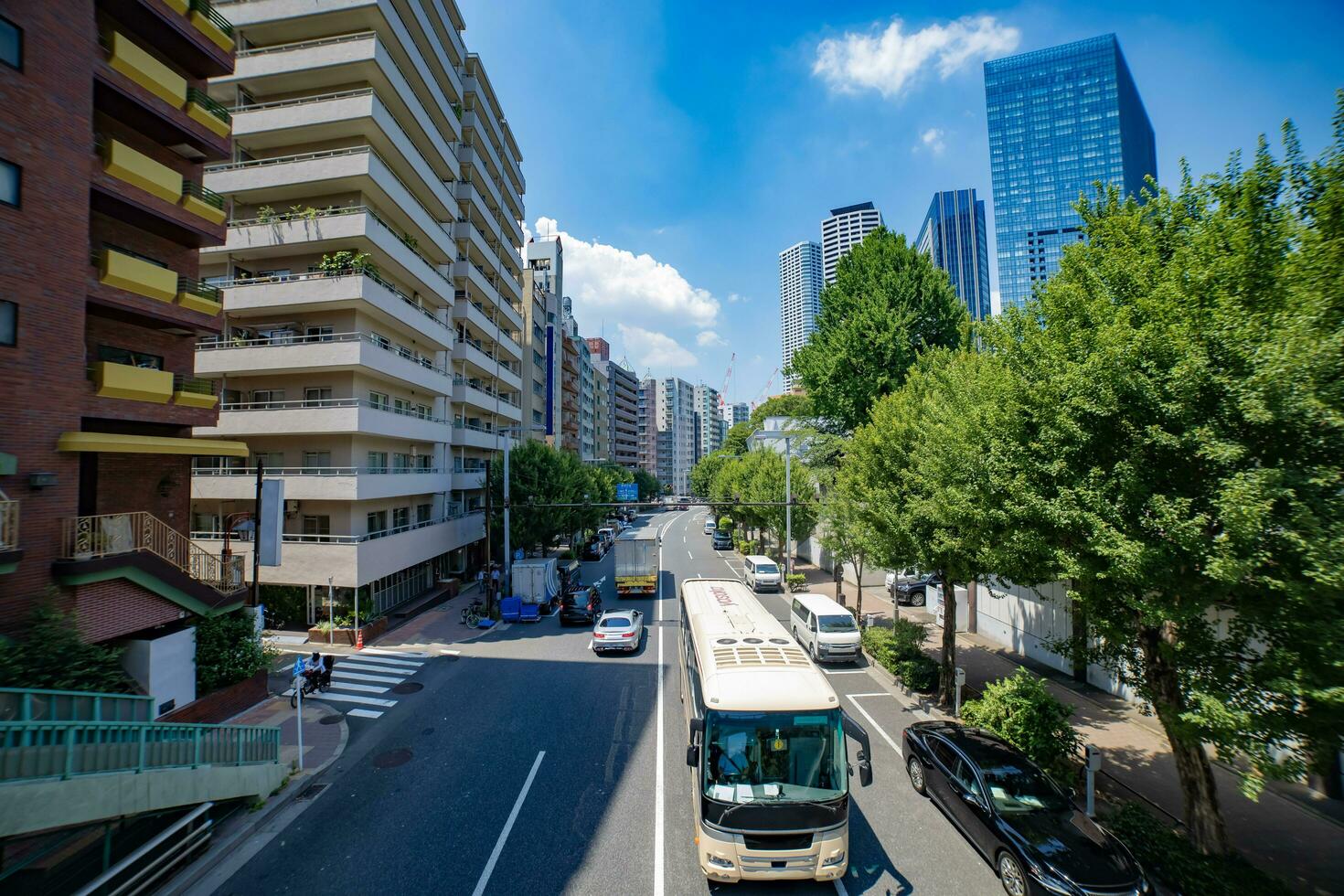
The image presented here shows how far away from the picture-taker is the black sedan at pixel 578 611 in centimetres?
2448

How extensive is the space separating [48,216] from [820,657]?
23875mm

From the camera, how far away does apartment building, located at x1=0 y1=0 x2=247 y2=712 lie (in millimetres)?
11273

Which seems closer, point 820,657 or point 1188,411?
point 1188,411

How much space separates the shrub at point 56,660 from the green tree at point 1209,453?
58.1 feet

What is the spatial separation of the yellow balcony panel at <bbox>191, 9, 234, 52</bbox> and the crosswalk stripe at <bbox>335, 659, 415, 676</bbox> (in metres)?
20.4

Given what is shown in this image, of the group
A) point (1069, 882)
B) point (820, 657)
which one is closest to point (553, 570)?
point (820, 657)

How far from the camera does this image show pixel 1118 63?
535 ft

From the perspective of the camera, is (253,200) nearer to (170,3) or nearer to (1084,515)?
(170,3)

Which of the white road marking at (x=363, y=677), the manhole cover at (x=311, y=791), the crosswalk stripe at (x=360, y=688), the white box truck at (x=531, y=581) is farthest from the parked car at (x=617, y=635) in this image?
the manhole cover at (x=311, y=791)

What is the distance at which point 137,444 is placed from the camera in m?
13.4

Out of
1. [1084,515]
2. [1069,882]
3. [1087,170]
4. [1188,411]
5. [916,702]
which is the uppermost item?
[1087,170]

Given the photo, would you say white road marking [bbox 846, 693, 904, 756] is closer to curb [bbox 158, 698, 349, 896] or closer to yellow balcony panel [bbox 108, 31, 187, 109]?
curb [bbox 158, 698, 349, 896]

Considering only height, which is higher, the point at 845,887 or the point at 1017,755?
the point at 1017,755

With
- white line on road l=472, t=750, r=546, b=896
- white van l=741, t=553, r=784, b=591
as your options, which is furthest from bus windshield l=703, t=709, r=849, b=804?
white van l=741, t=553, r=784, b=591
